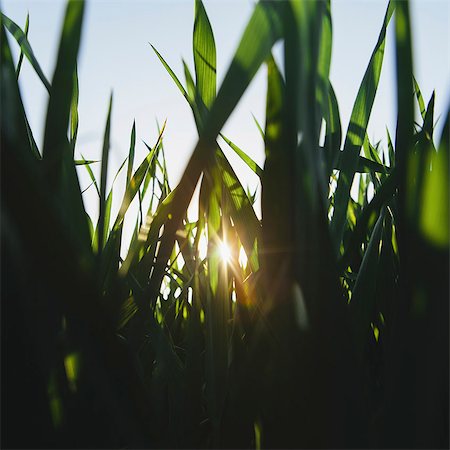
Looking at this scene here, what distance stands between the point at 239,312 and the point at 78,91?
0.28 metres

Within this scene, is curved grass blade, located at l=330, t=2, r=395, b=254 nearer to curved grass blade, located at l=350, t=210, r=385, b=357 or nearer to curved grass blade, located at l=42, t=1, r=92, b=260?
curved grass blade, located at l=350, t=210, r=385, b=357

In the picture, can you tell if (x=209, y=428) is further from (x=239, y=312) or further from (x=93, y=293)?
(x=93, y=293)

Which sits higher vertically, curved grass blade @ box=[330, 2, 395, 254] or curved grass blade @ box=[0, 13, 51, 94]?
curved grass blade @ box=[0, 13, 51, 94]

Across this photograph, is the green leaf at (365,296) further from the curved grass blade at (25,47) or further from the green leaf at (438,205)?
the curved grass blade at (25,47)

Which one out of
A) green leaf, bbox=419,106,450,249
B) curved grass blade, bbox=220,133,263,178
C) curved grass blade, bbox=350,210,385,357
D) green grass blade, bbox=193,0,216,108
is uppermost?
green grass blade, bbox=193,0,216,108

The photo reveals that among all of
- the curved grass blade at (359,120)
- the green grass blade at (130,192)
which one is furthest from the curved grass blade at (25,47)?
the curved grass blade at (359,120)

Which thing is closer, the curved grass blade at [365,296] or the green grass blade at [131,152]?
the curved grass blade at [365,296]

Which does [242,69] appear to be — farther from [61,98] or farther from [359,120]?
[359,120]

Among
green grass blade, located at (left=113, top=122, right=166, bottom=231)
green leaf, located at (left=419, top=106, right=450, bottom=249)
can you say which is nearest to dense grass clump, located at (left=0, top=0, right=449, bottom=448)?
green leaf, located at (left=419, top=106, right=450, bottom=249)

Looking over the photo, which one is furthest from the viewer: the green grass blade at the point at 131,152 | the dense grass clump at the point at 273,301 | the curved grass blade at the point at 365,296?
the green grass blade at the point at 131,152

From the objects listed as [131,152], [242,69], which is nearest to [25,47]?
[131,152]

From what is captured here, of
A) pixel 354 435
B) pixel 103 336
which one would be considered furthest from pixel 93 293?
pixel 354 435

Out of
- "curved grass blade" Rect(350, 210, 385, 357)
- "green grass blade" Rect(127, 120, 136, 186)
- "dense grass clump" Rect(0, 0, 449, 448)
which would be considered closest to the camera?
"dense grass clump" Rect(0, 0, 449, 448)

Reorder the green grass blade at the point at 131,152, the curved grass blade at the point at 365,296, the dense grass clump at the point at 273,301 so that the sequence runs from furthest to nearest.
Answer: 1. the green grass blade at the point at 131,152
2. the curved grass blade at the point at 365,296
3. the dense grass clump at the point at 273,301
